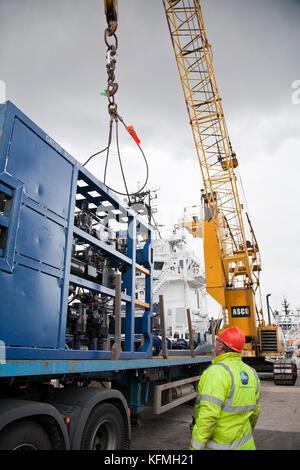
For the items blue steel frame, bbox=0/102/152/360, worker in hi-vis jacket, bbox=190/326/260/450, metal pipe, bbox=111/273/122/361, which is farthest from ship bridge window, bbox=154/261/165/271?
worker in hi-vis jacket, bbox=190/326/260/450

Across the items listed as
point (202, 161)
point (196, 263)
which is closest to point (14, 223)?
point (202, 161)

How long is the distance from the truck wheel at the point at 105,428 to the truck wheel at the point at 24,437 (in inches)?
24.1

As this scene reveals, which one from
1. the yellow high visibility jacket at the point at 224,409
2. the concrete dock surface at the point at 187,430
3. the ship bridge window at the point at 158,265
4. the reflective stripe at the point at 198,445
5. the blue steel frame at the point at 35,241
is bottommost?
the concrete dock surface at the point at 187,430

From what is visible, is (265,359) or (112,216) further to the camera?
(265,359)

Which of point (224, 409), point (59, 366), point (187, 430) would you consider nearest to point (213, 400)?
point (224, 409)

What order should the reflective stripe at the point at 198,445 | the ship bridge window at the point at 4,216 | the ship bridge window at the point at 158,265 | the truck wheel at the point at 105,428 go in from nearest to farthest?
the reflective stripe at the point at 198,445 → the ship bridge window at the point at 4,216 → the truck wheel at the point at 105,428 → the ship bridge window at the point at 158,265

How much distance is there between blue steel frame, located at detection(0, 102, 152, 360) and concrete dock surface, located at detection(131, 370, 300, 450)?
2382mm

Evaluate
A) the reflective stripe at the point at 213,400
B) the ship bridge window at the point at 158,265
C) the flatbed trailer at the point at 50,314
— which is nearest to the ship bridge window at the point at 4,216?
the flatbed trailer at the point at 50,314

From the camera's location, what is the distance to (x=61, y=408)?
11.2 feet

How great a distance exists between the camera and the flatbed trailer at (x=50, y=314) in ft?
9.77

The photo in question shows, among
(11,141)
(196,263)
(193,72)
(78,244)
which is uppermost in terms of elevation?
(193,72)

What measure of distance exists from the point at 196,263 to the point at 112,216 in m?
24.6

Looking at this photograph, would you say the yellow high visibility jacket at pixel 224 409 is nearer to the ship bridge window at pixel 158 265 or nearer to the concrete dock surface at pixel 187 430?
the concrete dock surface at pixel 187 430
